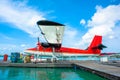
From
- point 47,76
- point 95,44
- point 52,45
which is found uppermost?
point 95,44

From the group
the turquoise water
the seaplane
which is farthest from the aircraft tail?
the turquoise water

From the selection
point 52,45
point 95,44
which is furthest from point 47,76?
point 95,44

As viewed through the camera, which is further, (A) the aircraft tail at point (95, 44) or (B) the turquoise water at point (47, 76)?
(A) the aircraft tail at point (95, 44)

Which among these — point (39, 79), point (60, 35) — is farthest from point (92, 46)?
point (39, 79)

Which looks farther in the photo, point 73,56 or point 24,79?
point 73,56

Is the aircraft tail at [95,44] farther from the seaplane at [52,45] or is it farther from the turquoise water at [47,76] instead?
the turquoise water at [47,76]

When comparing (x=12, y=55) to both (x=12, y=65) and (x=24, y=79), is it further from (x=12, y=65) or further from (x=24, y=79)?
(x=24, y=79)

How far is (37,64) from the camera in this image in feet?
97.5

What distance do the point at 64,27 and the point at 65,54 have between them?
738cm

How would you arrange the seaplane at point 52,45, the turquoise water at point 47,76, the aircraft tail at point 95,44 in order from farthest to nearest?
the aircraft tail at point 95,44 < the seaplane at point 52,45 < the turquoise water at point 47,76

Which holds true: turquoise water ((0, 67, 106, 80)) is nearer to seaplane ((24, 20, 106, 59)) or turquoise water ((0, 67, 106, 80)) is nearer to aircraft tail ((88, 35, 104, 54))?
seaplane ((24, 20, 106, 59))

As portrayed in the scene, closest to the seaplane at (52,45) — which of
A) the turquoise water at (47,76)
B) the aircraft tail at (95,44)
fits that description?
the aircraft tail at (95,44)

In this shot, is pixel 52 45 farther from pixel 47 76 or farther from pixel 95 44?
pixel 47 76

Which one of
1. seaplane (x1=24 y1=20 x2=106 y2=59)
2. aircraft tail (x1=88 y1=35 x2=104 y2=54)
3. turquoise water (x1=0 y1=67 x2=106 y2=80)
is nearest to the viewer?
turquoise water (x1=0 y1=67 x2=106 y2=80)
